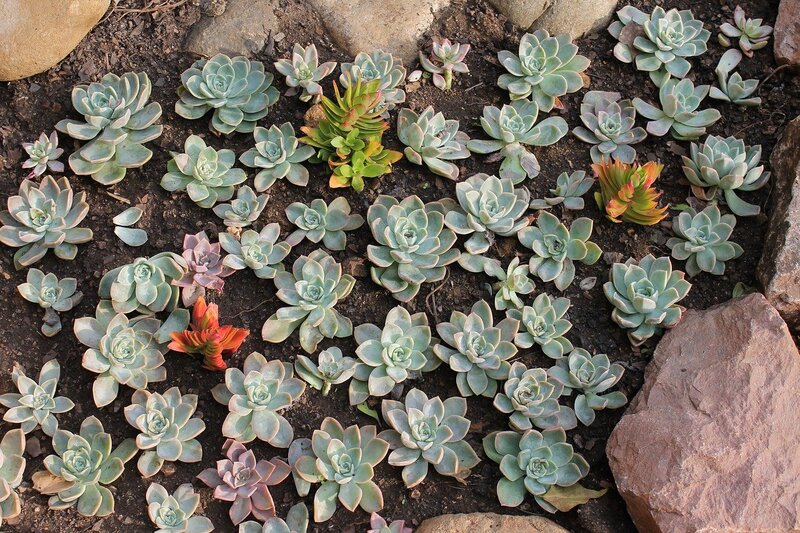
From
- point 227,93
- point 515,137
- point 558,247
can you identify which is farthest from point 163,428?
point 515,137

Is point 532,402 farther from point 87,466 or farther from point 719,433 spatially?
point 87,466

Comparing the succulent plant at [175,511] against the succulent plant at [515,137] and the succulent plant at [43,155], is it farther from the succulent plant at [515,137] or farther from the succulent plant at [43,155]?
the succulent plant at [515,137]

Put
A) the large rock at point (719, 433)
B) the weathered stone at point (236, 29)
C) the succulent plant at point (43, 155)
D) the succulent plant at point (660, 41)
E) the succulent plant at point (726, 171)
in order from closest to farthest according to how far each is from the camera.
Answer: the large rock at point (719, 433) < the succulent plant at point (43, 155) < the succulent plant at point (726, 171) < the weathered stone at point (236, 29) < the succulent plant at point (660, 41)

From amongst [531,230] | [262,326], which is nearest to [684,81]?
[531,230]

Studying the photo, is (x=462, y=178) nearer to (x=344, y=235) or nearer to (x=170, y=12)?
(x=344, y=235)

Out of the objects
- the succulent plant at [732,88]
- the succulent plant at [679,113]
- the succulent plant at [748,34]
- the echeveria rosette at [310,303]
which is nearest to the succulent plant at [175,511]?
the echeveria rosette at [310,303]

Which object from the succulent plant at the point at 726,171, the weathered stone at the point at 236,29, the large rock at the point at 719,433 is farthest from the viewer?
the weathered stone at the point at 236,29
